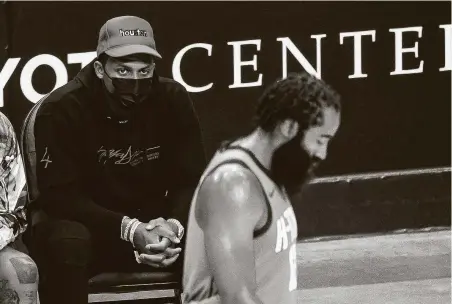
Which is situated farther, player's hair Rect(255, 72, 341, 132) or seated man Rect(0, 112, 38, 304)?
seated man Rect(0, 112, 38, 304)

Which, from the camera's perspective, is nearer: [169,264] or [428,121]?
[169,264]

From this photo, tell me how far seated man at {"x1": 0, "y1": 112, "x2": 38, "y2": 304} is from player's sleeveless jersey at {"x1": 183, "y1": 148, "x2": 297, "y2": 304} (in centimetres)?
91

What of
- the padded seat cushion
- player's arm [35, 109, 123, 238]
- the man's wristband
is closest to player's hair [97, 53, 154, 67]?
player's arm [35, 109, 123, 238]

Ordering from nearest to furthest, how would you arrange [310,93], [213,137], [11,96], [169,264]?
[310,93]
[169,264]
[11,96]
[213,137]

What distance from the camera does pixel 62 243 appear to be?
392cm

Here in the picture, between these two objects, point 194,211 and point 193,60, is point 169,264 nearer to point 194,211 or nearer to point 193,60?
point 194,211

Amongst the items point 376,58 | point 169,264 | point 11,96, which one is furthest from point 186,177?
point 376,58

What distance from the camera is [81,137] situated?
163 inches

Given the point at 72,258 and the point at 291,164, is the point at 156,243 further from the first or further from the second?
the point at 291,164

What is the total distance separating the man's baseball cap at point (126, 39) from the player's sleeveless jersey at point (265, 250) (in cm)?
114

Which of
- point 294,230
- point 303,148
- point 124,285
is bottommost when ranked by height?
point 124,285

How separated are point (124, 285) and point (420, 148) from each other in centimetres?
320

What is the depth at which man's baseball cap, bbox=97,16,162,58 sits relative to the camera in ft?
13.6

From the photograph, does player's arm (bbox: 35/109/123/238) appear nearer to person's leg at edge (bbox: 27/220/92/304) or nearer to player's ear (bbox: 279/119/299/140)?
person's leg at edge (bbox: 27/220/92/304)
